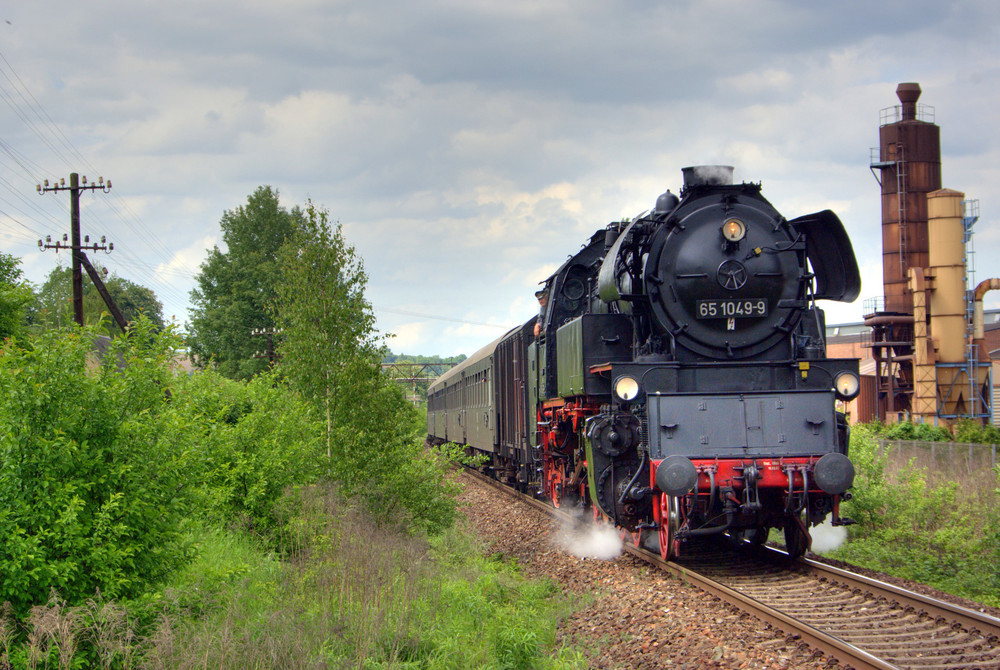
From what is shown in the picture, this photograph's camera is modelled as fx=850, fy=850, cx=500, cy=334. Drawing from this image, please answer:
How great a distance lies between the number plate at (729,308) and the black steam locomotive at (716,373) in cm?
1

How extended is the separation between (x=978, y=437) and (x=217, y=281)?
115 feet

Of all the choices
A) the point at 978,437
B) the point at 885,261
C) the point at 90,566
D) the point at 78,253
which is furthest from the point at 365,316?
the point at 885,261

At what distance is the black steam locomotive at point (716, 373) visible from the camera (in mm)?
8734

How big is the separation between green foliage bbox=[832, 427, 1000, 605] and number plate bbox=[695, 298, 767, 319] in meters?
2.65

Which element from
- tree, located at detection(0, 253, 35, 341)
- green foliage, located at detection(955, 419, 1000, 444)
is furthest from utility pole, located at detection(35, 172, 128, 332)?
green foliage, located at detection(955, 419, 1000, 444)

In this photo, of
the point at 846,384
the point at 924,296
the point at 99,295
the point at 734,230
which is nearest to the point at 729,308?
the point at 734,230

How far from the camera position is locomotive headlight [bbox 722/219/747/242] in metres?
9.34

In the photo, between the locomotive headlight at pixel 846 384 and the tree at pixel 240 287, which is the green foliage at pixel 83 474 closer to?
the locomotive headlight at pixel 846 384

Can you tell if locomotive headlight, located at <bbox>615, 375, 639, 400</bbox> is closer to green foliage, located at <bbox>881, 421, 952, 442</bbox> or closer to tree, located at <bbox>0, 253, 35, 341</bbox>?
tree, located at <bbox>0, 253, 35, 341</bbox>

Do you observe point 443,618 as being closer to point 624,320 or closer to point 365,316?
point 624,320

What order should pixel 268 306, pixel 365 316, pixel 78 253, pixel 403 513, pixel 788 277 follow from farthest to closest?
pixel 78 253
pixel 268 306
pixel 365 316
pixel 403 513
pixel 788 277

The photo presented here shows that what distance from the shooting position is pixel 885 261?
124 feet

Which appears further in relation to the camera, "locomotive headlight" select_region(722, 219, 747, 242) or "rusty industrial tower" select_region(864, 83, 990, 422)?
"rusty industrial tower" select_region(864, 83, 990, 422)

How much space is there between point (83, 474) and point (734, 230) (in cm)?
683
